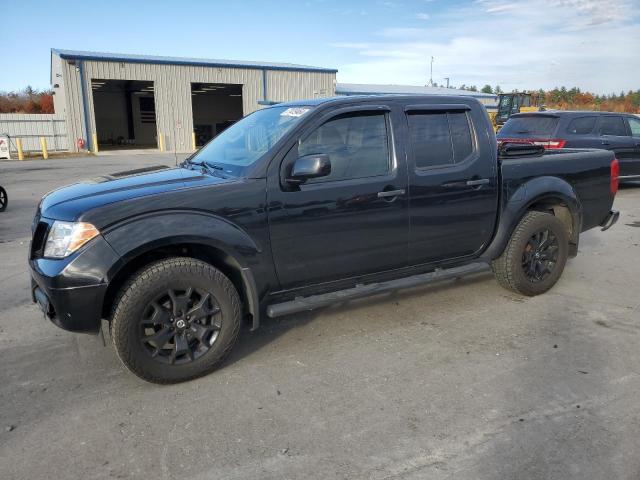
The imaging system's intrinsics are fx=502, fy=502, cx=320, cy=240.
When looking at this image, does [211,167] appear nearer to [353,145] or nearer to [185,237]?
[185,237]

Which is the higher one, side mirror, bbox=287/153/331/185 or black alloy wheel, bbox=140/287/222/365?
side mirror, bbox=287/153/331/185

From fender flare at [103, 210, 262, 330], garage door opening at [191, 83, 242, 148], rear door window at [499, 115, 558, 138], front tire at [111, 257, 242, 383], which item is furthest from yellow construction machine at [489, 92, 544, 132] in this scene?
front tire at [111, 257, 242, 383]

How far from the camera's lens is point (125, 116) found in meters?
45.1

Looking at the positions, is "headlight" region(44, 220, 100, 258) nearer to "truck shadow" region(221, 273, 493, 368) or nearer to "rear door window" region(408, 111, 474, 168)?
"truck shadow" region(221, 273, 493, 368)

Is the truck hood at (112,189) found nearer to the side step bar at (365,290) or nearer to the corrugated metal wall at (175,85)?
the side step bar at (365,290)

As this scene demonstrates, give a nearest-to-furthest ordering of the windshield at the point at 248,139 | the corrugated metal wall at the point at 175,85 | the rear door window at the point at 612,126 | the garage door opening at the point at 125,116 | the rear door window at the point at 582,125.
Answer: the windshield at the point at 248,139 < the rear door window at the point at 582,125 < the rear door window at the point at 612,126 < the corrugated metal wall at the point at 175,85 < the garage door opening at the point at 125,116

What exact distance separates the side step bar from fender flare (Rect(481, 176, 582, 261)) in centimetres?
21

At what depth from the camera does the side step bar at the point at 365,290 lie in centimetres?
359

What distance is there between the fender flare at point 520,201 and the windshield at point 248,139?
2102mm

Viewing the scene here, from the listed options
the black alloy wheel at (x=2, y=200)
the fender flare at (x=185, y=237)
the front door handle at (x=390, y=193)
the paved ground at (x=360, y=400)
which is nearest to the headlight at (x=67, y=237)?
the fender flare at (x=185, y=237)

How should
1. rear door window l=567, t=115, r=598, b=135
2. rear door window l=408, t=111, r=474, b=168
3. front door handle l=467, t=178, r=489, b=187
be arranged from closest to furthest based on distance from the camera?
1. rear door window l=408, t=111, r=474, b=168
2. front door handle l=467, t=178, r=489, b=187
3. rear door window l=567, t=115, r=598, b=135

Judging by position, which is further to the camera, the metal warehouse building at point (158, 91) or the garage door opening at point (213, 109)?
the garage door opening at point (213, 109)

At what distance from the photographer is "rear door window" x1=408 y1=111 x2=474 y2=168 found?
4113 millimetres

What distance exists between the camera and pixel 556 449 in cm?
262
